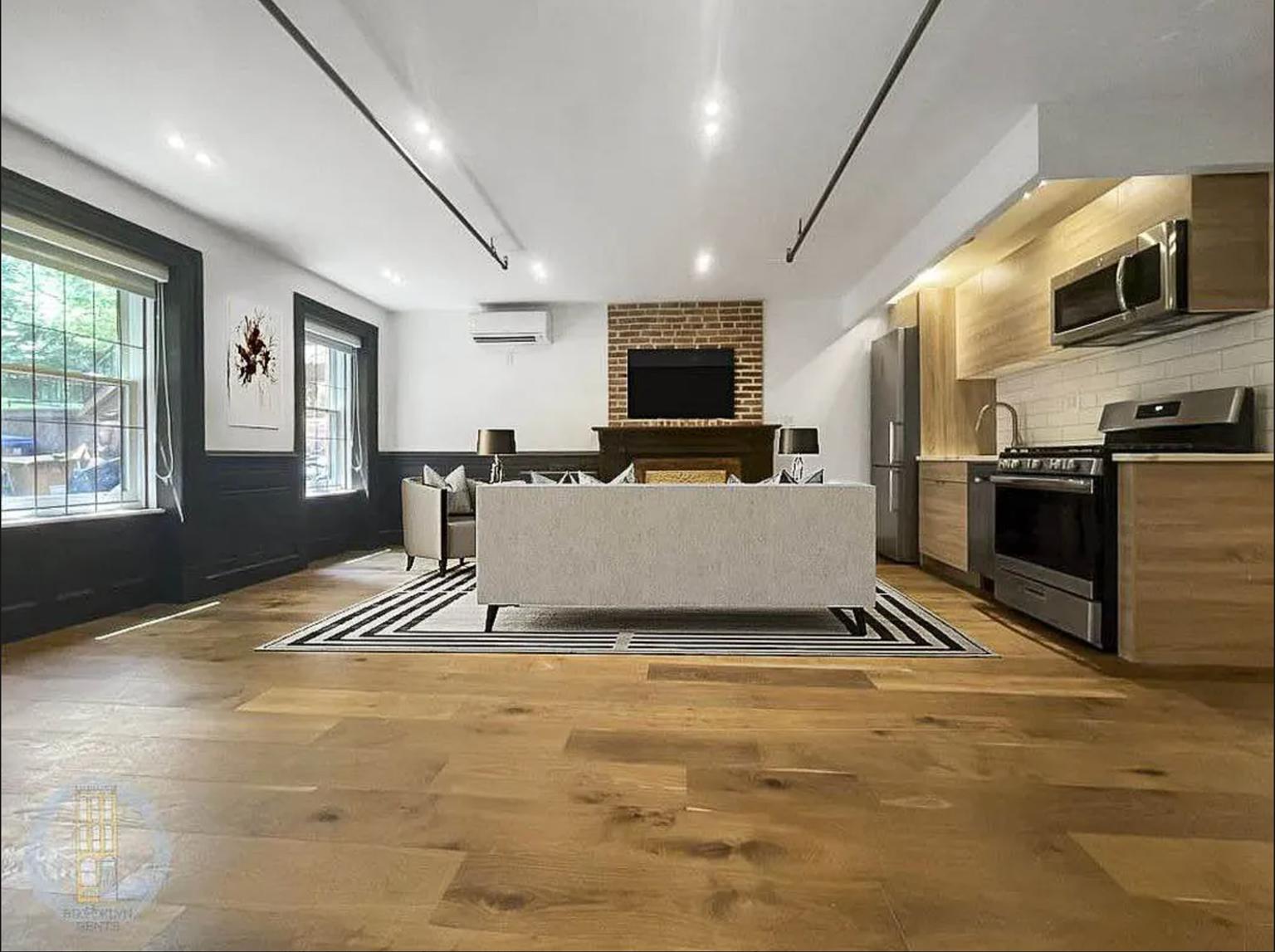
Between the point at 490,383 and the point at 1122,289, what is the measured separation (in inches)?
212

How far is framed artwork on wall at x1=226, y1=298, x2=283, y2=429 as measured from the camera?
494 cm

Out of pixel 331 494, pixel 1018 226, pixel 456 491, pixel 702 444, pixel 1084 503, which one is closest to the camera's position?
pixel 1084 503

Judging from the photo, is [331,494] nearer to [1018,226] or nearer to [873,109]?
[873,109]

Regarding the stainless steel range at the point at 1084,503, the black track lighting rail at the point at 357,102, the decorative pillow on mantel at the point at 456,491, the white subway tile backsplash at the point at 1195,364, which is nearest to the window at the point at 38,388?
the black track lighting rail at the point at 357,102

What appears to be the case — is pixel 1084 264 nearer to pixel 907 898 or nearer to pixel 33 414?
pixel 907 898

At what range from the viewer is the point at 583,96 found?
308cm

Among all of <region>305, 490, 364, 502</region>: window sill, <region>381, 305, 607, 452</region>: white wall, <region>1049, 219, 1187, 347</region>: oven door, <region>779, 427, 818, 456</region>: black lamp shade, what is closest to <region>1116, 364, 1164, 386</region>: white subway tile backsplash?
<region>1049, 219, 1187, 347</region>: oven door

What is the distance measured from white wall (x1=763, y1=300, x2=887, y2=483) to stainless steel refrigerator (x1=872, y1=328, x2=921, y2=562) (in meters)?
0.91

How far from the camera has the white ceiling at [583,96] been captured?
2535 millimetres

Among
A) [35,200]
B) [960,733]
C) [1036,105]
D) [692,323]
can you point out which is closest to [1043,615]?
[960,733]

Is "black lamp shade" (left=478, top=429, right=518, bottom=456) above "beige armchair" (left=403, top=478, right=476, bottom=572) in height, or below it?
above

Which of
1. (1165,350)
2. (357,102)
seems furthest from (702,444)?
(357,102)

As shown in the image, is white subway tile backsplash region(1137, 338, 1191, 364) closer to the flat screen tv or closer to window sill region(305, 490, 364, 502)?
the flat screen tv

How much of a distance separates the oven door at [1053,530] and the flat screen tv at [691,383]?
3.22m
